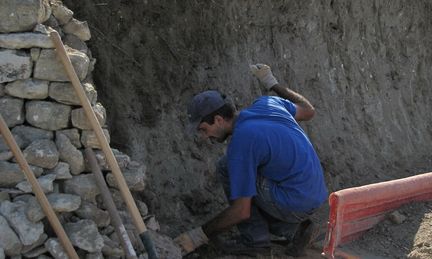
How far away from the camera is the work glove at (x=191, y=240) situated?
13.8ft

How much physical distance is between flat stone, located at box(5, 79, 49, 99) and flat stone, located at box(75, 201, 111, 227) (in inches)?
26.3

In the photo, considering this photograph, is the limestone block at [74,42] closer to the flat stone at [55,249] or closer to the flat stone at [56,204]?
the flat stone at [56,204]

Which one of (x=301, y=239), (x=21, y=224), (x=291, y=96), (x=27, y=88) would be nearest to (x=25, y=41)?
(x=27, y=88)

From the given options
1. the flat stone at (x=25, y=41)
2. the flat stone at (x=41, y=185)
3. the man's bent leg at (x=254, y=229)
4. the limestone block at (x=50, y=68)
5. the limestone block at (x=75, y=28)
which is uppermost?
the flat stone at (x=25, y=41)

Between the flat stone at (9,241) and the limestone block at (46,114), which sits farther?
the limestone block at (46,114)

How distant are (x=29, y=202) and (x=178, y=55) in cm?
225

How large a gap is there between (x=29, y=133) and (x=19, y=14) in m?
0.66

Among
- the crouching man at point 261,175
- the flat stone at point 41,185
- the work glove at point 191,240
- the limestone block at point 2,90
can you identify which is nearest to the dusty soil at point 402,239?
the crouching man at point 261,175

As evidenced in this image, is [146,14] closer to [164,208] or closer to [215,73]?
[215,73]

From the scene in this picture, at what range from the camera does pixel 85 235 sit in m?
3.54

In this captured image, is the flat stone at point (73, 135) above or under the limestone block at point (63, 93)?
under

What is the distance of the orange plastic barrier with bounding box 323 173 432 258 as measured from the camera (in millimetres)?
4266

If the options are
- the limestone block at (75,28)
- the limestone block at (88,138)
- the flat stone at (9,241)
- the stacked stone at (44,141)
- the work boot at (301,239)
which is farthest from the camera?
the work boot at (301,239)

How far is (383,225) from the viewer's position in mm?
4809
